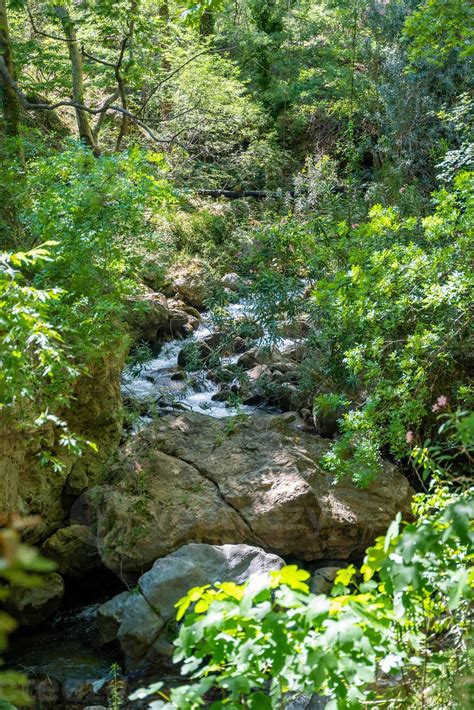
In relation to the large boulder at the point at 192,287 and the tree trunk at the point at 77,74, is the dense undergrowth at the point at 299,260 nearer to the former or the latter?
the tree trunk at the point at 77,74

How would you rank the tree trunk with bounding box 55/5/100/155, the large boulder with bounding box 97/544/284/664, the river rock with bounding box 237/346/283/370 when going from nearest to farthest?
the large boulder with bounding box 97/544/284/664
the river rock with bounding box 237/346/283/370
the tree trunk with bounding box 55/5/100/155

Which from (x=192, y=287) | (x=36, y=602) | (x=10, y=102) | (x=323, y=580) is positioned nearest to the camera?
(x=323, y=580)

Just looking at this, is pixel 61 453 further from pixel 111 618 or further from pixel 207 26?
pixel 207 26

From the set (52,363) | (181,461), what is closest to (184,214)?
(181,461)

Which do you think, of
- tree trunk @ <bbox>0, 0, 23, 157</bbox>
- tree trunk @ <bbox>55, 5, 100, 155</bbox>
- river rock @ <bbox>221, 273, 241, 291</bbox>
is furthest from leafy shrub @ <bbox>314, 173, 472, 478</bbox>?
tree trunk @ <bbox>55, 5, 100, 155</bbox>

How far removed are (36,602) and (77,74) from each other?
30.2 feet

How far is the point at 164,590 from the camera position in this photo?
588 centimetres

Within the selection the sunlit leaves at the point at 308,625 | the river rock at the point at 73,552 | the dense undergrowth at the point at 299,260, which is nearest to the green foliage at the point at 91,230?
the dense undergrowth at the point at 299,260

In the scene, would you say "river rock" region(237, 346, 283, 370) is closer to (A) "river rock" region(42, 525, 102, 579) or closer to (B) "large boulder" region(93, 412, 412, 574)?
(B) "large boulder" region(93, 412, 412, 574)

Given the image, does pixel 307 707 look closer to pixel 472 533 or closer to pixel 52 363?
pixel 52 363

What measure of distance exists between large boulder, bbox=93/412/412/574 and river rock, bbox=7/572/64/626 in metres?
0.52

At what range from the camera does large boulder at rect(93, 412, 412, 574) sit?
6.66m

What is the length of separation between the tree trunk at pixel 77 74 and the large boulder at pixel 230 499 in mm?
6253

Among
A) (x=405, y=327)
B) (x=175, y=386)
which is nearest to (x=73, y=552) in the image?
(x=175, y=386)
